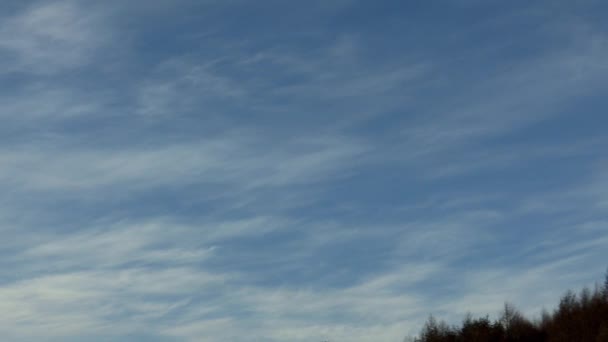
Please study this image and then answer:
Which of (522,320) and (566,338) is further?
(522,320)

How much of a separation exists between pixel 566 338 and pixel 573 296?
11.4m

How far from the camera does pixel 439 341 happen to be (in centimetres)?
14538

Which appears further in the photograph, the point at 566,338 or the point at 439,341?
the point at 439,341

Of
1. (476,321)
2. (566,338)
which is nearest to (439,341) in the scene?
(476,321)

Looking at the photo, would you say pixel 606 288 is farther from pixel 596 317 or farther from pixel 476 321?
pixel 476 321

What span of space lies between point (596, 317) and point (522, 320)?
13.9 metres

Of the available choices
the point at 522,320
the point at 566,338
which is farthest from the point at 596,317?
the point at 522,320

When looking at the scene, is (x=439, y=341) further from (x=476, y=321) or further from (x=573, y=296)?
(x=573, y=296)

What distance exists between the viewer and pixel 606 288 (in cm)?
14550

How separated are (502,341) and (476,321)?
4731mm

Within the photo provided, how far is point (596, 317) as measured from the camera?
447 ft

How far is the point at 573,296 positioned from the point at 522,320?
8222 millimetres

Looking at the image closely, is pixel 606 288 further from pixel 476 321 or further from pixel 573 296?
pixel 476 321

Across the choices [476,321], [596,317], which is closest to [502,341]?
[476,321]
